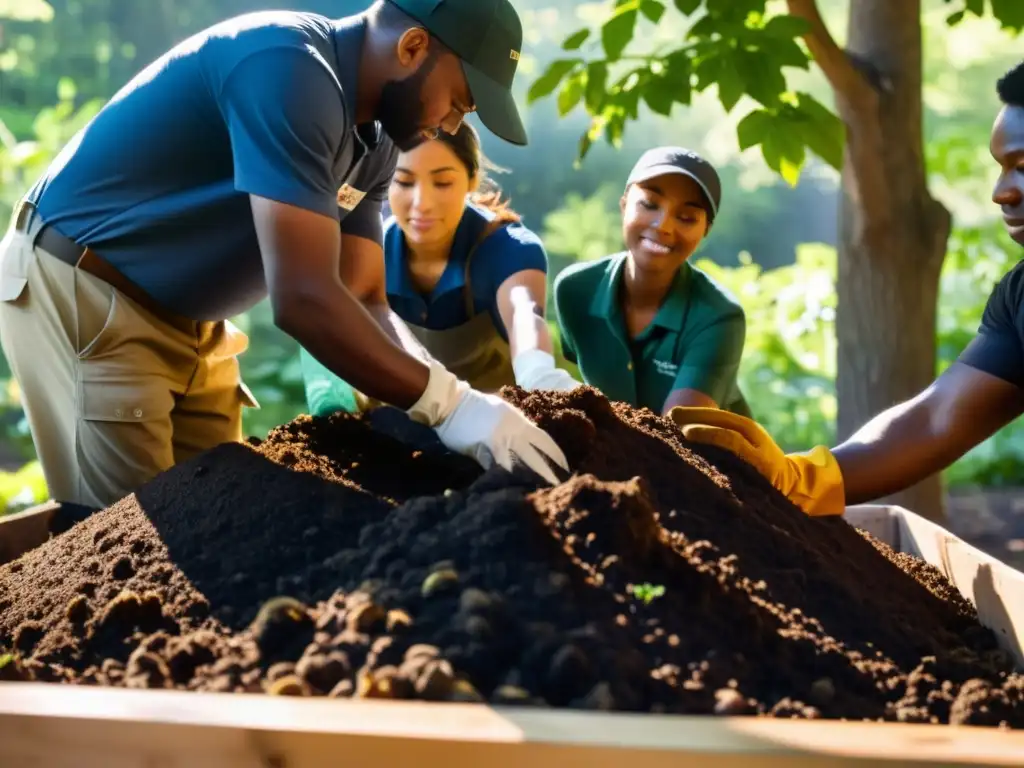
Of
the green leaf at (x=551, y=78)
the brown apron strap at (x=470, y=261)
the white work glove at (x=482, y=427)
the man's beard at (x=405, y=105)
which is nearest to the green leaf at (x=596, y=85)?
the green leaf at (x=551, y=78)

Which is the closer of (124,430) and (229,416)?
(124,430)

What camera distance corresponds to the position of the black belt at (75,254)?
2.22 meters

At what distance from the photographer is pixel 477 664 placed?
3.61 ft

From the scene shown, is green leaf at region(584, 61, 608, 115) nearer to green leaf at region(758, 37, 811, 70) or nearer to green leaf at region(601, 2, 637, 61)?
green leaf at region(601, 2, 637, 61)

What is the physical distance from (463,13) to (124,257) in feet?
2.89

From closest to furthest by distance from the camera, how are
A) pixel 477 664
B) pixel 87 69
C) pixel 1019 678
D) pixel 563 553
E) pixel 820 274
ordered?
pixel 477 664, pixel 563 553, pixel 1019 678, pixel 820 274, pixel 87 69

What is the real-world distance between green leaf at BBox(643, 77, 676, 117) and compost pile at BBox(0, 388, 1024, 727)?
123 centimetres

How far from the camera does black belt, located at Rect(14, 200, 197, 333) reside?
2219mm

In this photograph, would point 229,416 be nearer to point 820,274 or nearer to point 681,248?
point 681,248

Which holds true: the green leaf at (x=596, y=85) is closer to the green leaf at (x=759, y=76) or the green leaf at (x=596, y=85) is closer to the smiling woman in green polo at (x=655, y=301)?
the smiling woman in green polo at (x=655, y=301)

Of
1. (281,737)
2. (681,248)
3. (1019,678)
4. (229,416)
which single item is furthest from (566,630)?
(681,248)

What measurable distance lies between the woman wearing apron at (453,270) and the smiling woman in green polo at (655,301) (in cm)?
19

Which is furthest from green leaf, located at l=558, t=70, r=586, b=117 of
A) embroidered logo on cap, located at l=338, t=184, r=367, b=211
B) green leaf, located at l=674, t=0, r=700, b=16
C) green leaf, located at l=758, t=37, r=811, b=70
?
embroidered logo on cap, located at l=338, t=184, r=367, b=211

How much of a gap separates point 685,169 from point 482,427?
156cm
